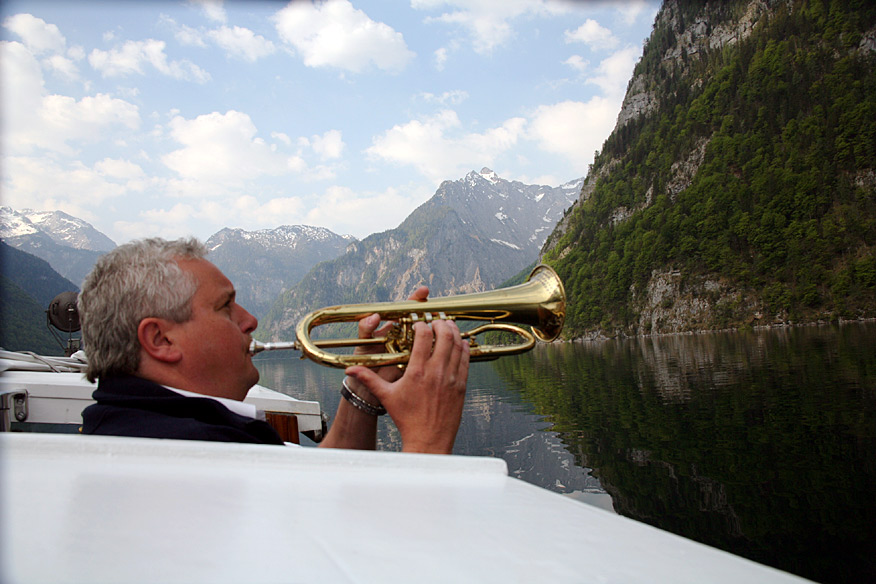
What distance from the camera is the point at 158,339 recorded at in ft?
6.70

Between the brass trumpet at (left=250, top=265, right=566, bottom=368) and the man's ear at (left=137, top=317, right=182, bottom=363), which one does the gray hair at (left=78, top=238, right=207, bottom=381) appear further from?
the brass trumpet at (left=250, top=265, right=566, bottom=368)

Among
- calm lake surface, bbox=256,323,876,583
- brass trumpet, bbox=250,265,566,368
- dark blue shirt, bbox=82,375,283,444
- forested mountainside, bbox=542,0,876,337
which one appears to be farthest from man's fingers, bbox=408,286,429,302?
forested mountainside, bbox=542,0,876,337

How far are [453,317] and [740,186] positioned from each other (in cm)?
9041

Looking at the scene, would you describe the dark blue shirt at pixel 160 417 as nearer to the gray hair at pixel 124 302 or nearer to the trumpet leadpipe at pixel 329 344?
the gray hair at pixel 124 302

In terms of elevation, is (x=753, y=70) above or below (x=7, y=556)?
above

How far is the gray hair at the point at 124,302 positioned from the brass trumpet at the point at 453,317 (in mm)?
413

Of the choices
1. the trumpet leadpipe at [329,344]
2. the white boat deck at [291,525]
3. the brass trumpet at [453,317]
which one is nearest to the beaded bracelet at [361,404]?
the brass trumpet at [453,317]

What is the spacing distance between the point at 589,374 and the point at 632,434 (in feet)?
47.0

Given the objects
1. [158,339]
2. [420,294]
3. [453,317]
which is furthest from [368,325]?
[158,339]

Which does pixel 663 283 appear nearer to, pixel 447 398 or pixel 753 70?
pixel 753 70

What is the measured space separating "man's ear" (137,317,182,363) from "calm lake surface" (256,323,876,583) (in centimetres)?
660

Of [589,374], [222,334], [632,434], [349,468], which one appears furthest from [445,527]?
[589,374]

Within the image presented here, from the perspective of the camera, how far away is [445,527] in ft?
2.60

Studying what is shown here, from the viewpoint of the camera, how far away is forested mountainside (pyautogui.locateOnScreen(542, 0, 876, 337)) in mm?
67625
